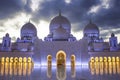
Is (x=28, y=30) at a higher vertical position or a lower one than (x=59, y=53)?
higher

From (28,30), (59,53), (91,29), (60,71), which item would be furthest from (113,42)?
(28,30)

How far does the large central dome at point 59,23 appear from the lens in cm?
2767

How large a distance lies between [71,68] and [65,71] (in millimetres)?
1193

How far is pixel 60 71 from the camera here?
22422 mm

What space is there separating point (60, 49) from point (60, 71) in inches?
94.5

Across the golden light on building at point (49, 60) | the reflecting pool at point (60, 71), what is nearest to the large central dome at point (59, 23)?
the golden light on building at point (49, 60)

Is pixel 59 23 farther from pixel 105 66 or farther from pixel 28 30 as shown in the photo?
pixel 105 66

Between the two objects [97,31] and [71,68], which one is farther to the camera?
[97,31]

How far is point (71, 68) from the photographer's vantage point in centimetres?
2319

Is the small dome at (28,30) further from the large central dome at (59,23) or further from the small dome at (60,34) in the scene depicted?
the small dome at (60,34)

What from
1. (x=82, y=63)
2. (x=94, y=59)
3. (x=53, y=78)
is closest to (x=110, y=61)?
(x=94, y=59)

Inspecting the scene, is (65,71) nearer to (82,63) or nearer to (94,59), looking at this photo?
(82,63)

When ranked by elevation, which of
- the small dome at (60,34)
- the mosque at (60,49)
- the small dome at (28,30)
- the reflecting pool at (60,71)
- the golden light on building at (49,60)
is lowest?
the reflecting pool at (60,71)

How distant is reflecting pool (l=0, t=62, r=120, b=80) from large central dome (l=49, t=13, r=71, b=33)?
566 cm
